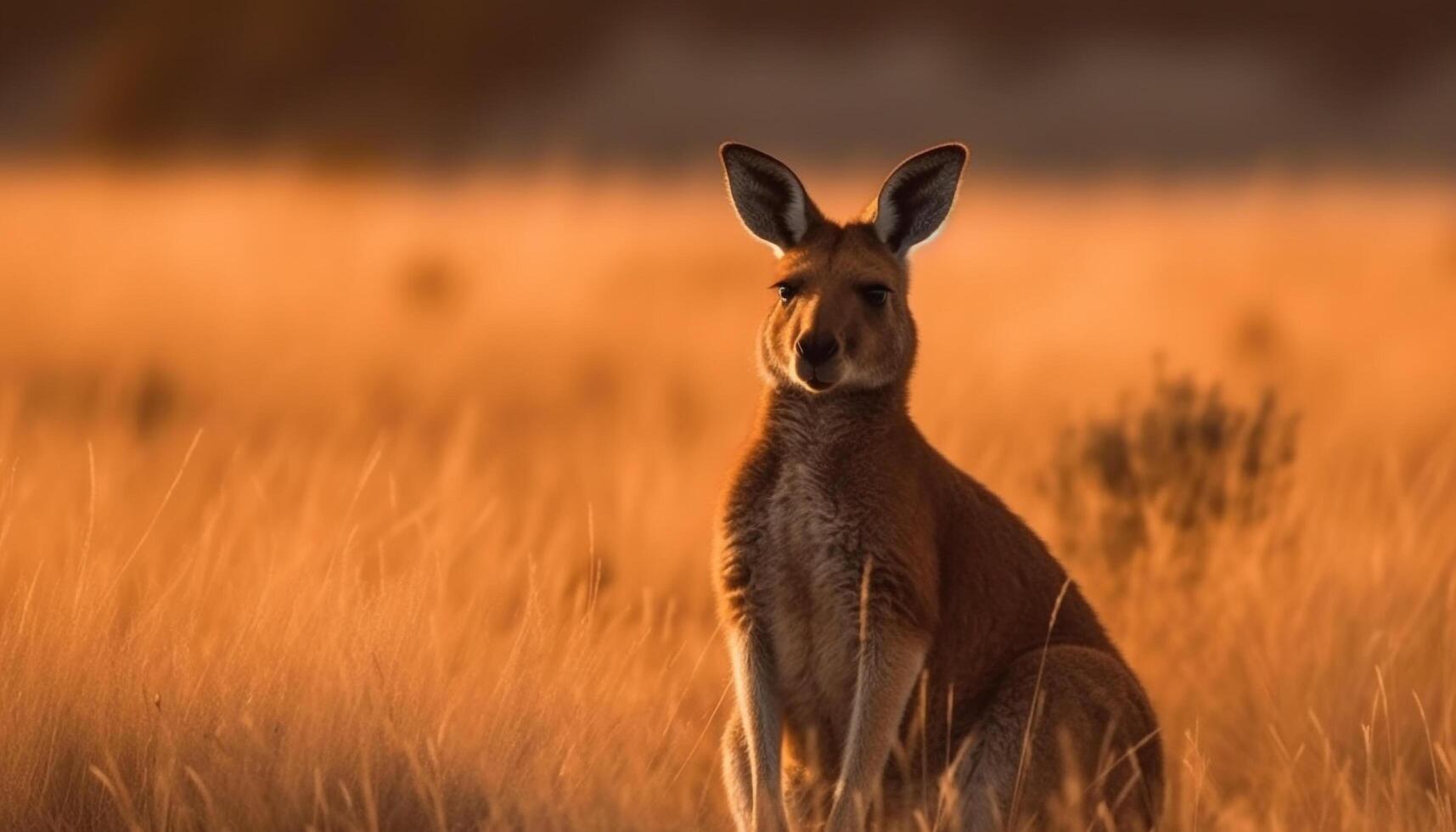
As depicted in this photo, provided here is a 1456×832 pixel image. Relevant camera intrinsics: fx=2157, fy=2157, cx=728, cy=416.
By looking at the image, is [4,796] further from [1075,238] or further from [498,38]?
[498,38]

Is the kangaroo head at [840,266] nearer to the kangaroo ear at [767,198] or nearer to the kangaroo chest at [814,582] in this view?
the kangaroo ear at [767,198]

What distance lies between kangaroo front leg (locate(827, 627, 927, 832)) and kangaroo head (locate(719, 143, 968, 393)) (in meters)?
0.61

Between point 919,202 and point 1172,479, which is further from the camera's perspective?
point 1172,479

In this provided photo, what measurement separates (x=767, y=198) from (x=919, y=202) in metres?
0.38

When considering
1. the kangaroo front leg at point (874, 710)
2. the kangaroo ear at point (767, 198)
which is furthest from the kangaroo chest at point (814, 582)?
the kangaroo ear at point (767, 198)

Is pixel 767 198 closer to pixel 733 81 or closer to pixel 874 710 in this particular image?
pixel 874 710

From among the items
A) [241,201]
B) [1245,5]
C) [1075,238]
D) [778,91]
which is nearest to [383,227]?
[241,201]

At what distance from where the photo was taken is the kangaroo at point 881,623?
4746 mm

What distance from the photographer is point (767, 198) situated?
533 centimetres

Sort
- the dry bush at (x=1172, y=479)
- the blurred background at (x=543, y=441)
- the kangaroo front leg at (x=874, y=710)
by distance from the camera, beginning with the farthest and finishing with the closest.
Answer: the dry bush at (x=1172, y=479) < the blurred background at (x=543, y=441) < the kangaroo front leg at (x=874, y=710)

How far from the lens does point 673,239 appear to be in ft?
56.6

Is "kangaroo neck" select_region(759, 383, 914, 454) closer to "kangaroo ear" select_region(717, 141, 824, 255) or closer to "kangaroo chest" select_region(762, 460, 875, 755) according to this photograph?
"kangaroo chest" select_region(762, 460, 875, 755)

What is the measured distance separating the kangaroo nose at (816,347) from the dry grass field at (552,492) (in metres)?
0.84

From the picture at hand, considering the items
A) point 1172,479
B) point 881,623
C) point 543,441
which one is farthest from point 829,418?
point 543,441
